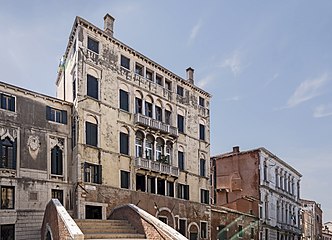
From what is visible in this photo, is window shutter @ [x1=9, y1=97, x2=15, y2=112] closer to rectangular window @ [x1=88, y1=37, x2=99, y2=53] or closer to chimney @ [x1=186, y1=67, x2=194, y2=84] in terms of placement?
rectangular window @ [x1=88, y1=37, x2=99, y2=53]

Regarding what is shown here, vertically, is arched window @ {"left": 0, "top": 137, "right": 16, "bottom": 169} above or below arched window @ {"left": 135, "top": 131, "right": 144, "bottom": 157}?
below

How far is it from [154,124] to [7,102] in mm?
9892

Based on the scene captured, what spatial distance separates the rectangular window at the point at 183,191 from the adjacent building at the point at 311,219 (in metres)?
34.1

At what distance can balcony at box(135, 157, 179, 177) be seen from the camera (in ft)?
89.9

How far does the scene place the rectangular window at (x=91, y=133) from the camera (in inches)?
974

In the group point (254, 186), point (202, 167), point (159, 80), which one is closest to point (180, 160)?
point (202, 167)

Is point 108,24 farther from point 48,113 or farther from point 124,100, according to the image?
point 48,113

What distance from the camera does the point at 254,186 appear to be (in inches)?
1638

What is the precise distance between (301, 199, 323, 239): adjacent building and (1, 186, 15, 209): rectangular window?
47.4 meters

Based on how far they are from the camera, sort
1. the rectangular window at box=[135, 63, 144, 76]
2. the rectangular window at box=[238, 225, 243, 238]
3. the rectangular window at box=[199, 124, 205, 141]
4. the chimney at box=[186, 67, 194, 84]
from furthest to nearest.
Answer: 1. the rectangular window at box=[238, 225, 243, 238]
2. the chimney at box=[186, 67, 194, 84]
3. the rectangular window at box=[199, 124, 205, 141]
4. the rectangular window at box=[135, 63, 144, 76]

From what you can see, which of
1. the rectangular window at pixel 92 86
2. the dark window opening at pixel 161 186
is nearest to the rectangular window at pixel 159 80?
the rectangular window at pixel 92 86

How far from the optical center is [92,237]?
17.3m

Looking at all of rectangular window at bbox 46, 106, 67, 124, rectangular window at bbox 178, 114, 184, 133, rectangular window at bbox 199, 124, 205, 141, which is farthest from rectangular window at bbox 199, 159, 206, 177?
rectangular window at bbox 46, 106, 67, 124

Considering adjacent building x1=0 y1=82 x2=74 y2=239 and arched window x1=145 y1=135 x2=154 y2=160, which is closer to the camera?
adjacent building x1=0 y1=82 x2=74 y2=239
